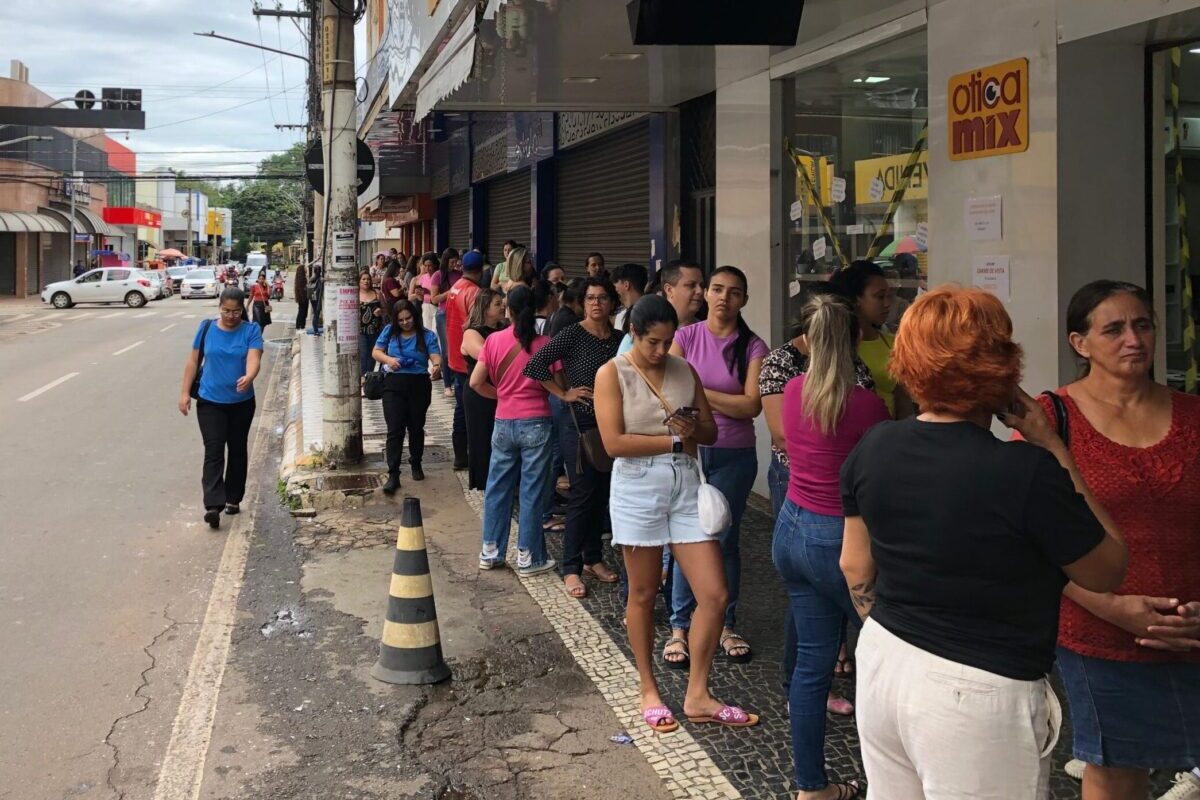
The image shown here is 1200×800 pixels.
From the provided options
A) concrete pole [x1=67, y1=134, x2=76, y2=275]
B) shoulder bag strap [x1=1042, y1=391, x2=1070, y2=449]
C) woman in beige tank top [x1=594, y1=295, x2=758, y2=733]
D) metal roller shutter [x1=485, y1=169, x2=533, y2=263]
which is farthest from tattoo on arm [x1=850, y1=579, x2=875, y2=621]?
concrete pole [x1=67, y1=134, x2=76, y2=275]

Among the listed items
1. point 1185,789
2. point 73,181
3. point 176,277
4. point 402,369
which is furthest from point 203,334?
point 73,181

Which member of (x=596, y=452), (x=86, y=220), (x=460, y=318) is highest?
(x=86, y=220)

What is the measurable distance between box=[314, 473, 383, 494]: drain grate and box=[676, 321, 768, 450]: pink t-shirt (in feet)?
14.7

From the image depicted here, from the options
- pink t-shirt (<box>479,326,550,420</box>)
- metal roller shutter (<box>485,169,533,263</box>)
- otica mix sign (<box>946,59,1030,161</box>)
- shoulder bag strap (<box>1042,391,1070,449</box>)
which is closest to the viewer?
shoulder bag strap (<box>1042,391,1070,449</box>)

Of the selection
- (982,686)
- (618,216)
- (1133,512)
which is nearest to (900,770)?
(982,686)

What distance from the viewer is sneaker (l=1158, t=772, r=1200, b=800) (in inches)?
146

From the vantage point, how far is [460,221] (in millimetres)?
23578

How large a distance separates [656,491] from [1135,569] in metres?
1.96

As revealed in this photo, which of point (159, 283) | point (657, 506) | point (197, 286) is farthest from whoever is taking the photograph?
point (197, 286)

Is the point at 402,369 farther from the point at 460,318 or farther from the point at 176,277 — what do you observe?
the point at 176,277

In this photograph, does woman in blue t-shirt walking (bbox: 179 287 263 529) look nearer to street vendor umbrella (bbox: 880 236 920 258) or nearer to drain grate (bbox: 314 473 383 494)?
drain grate (bbox: 314 473 383 494)

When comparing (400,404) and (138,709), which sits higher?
(400,404)

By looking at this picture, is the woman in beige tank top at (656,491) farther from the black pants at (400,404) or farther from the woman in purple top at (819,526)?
the black pants at (400,404)

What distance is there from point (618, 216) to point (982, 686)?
1108cm
